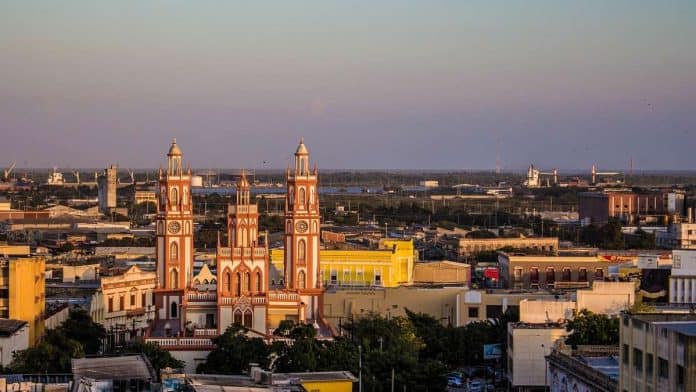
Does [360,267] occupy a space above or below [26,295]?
below

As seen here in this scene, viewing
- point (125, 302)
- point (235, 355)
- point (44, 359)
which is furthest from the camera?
point (125, 302)

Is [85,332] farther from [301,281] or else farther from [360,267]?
[360,267]

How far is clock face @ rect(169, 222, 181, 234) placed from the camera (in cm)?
6188

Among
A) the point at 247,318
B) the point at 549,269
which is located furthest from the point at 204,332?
the point at 549,269

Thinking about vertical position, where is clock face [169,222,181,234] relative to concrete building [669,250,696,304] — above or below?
above

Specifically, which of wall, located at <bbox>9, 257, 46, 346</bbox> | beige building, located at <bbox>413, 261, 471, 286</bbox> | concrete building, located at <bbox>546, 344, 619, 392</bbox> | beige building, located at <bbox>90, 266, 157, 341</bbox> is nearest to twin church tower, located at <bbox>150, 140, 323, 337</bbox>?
beige building, located at <bbox>90, 266, 157, 341</bbox>

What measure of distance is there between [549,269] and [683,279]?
18686 mm

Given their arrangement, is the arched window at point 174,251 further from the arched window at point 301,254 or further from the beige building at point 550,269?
the beige building at point 550,269

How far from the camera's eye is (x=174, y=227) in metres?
62.0

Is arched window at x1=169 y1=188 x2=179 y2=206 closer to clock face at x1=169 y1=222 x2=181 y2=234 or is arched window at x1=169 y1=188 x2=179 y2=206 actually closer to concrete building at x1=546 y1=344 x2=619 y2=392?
clock face at x1=169 y1=222 x2=181 y2=234

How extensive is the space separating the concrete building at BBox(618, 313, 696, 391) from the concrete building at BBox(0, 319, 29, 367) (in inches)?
912

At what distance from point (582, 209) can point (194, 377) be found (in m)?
133

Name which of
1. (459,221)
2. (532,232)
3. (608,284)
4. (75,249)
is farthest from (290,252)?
(459,221)

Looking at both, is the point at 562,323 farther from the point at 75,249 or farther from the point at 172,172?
the point at 75,249
